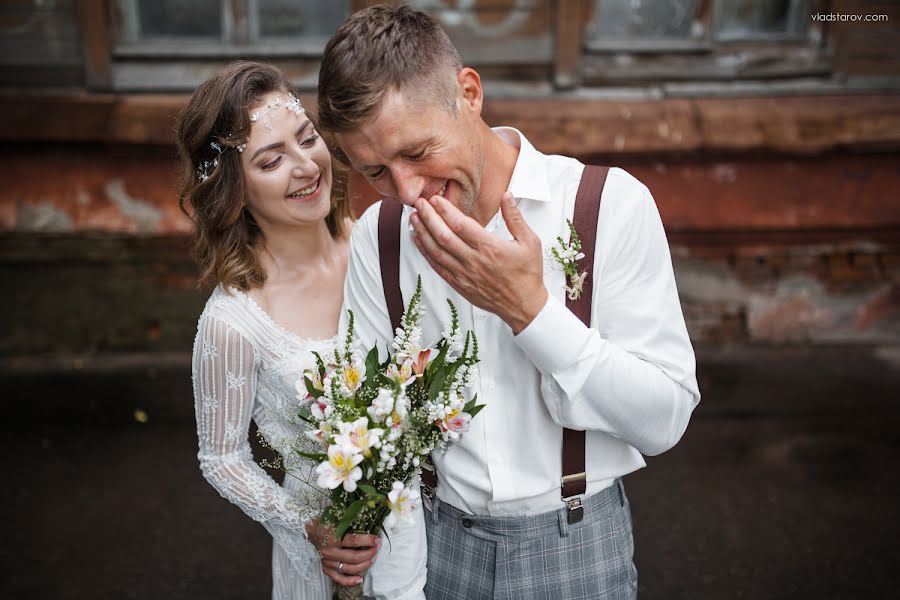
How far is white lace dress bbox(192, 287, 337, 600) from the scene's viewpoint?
7.41 ft

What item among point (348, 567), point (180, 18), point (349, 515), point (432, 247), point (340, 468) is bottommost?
point (348, 567)

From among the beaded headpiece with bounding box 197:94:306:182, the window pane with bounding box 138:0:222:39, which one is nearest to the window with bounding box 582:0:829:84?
the window pane with bounding box 138:0:222:39

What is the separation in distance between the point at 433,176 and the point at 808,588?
3.15m

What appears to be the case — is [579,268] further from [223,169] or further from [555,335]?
[223,169]

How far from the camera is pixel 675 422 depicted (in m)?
1.71

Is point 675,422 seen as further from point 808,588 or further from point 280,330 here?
point 808,588

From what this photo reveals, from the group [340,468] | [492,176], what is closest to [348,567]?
[340,468]

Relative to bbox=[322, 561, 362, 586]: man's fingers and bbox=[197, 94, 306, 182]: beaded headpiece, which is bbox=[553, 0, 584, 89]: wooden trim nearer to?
bbox=[197, 94, 306, 182]: beaded headpiece

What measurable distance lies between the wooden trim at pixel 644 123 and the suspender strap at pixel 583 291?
11.8 ft

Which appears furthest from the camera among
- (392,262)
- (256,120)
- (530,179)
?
(256,120)

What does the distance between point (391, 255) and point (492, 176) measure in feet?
1.04

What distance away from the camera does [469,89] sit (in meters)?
1.85

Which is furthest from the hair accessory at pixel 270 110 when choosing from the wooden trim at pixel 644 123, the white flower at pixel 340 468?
the wooden trim at pixel 644 123

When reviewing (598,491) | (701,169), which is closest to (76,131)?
(701,169)
